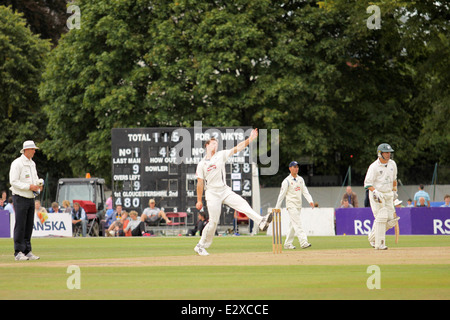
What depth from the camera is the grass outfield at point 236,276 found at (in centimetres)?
1116

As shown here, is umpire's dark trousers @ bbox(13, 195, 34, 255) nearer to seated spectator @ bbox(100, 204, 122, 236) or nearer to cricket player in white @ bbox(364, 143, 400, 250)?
cricket player in white @ bbox(364, 143, 400, 250)

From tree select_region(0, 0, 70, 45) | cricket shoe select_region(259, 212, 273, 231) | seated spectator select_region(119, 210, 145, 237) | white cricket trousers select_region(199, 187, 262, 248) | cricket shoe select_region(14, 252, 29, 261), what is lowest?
cricket shoe select_region(14, 252, 29, 261)

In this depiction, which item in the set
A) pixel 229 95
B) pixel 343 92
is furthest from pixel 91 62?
pixel 343 92

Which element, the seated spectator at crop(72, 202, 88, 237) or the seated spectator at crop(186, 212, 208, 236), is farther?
the seated spectator at crop(72, 202, 88, 237)

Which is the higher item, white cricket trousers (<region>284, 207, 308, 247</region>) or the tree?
the tree

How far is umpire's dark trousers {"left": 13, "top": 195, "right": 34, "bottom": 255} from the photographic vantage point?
17.8 meters

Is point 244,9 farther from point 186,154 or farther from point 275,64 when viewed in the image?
point 186,154

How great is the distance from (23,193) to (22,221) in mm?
540

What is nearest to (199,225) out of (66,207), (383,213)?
(66,207)

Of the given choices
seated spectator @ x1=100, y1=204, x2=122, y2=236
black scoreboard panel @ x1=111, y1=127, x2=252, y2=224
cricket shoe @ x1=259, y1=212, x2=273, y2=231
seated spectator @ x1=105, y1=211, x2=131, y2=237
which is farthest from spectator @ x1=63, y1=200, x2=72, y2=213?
cricket shoe @ x1=259, y1=212, x2=273, y2=231

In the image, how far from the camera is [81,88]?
4603 cm

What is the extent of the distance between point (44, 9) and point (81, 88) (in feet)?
43.8

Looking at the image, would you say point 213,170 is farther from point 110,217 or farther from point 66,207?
point 66,207

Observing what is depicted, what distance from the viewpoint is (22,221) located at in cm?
1781
